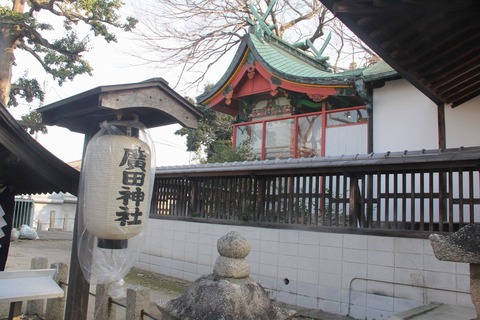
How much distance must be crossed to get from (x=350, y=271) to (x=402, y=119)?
4.31 m

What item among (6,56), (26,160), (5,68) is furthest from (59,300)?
(6,56)

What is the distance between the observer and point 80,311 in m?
4.55

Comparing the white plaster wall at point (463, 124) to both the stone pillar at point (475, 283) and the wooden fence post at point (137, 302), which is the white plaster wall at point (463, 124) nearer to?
the stone pillar at point (475, 283)

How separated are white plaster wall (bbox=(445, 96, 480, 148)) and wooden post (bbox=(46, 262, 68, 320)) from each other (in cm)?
801

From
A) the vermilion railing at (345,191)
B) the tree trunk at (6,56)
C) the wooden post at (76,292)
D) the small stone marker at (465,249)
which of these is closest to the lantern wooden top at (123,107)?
the wooden post at (76,292)

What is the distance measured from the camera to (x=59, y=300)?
19.6ft

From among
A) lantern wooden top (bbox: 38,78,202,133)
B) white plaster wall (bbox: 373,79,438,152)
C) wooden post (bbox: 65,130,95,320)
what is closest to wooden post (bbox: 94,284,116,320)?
wooden post (bbox: 65,130,95,320)

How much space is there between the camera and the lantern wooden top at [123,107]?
164 inches

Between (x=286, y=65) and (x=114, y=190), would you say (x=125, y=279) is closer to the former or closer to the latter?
(x=114, y=190)

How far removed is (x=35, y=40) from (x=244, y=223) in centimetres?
1400

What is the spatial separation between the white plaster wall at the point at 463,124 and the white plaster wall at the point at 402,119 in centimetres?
35

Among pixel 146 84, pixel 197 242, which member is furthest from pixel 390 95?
pixel 146 84

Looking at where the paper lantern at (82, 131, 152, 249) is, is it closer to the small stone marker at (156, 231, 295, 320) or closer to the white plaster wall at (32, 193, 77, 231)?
the small stone marker at (156, 231, 295, 320)

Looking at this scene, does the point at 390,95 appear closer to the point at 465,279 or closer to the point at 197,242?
the point at 465,279
